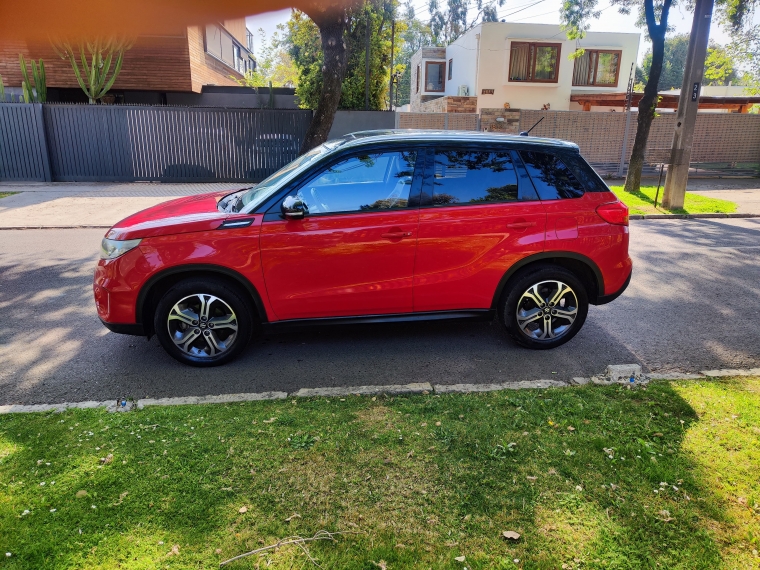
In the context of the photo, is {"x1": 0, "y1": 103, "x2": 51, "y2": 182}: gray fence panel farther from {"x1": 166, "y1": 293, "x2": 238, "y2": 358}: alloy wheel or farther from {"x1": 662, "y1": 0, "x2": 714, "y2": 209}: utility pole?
{"x1": 662, "y1": 0, "x2": 714, "y2": 209}: utility pole

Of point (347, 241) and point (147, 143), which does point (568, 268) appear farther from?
point (147, 143)

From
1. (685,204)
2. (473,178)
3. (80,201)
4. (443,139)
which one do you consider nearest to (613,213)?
(473,178)

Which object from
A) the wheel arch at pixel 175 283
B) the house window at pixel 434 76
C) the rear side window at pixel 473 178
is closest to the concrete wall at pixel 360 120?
the rear side window at pixel 473 178

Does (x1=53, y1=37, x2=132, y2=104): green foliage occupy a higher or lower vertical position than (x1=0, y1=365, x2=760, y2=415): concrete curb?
higher

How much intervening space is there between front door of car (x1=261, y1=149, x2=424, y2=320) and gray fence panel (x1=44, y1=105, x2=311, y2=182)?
42.7 feet

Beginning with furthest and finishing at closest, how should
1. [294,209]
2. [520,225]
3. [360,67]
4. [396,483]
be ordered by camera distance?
[360,67] → [520,225] → [294,209] → [396,483]

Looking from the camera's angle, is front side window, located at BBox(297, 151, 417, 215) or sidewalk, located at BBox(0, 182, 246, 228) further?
sidewalk, located at BBox(0, 182, 246, 228)

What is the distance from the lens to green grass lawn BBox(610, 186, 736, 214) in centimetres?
1267

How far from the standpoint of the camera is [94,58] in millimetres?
19891

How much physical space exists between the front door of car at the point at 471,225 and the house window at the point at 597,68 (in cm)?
2698

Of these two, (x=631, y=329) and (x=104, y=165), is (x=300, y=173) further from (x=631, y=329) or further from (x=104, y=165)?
(x=104, y=165)

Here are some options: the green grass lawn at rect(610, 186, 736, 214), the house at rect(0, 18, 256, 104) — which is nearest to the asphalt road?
the green grass lawn at rect(610, 186, 736, 214)

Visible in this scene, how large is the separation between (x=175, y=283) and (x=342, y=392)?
5.55 ft

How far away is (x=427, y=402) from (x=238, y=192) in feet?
10.3
